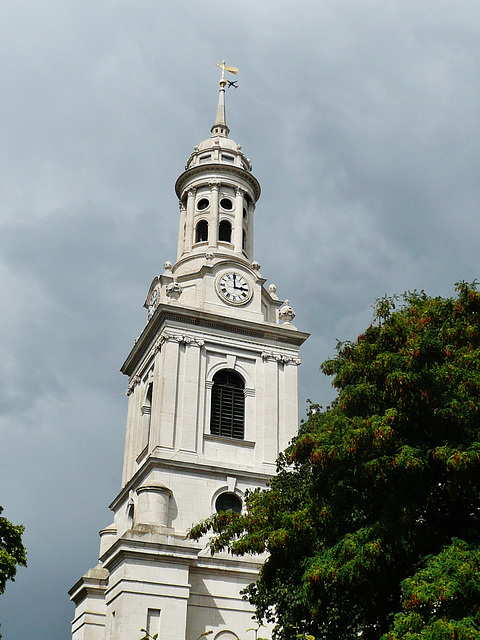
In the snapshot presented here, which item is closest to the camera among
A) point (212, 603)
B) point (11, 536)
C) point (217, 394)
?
point (11, 536)

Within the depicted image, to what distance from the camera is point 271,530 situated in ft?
69.3

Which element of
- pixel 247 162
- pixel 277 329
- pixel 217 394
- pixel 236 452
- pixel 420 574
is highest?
pixel 247 162

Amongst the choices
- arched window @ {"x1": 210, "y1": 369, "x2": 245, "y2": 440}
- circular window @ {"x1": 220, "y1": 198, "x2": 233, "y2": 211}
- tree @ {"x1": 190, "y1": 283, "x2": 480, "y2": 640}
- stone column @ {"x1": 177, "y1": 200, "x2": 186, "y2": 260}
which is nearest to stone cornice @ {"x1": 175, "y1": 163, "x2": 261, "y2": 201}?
stone column @ {"x1": 177, "y1": 200, "x2": 186, "y2": 260}

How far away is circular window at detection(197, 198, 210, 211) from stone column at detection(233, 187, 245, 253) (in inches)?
66.8

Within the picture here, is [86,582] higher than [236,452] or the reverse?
the reverse

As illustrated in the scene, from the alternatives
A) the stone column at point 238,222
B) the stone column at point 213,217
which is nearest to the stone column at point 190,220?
the stone column at point 213,217

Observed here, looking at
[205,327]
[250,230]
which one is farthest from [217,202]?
[205,327]

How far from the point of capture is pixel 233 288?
4028 centimetres

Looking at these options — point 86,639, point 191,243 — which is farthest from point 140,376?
point 86,639

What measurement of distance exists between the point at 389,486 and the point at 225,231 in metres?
27.8

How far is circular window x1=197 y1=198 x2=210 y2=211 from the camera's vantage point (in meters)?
45.0

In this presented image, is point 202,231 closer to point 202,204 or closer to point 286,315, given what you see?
point 202,204

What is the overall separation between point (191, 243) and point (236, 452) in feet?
43.2

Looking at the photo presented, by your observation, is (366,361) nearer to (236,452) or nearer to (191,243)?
(236,452)
